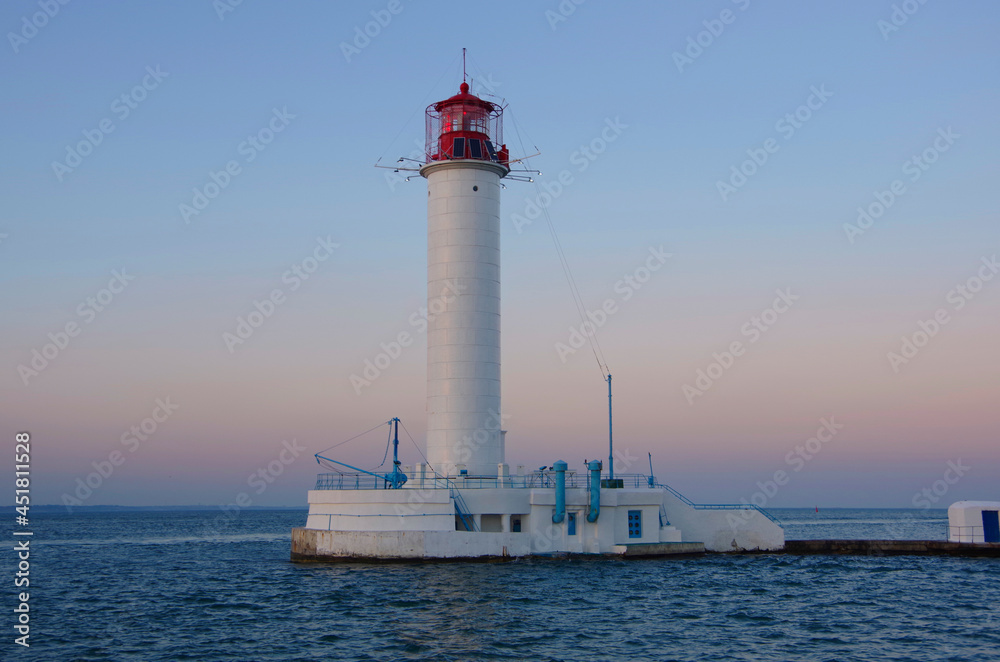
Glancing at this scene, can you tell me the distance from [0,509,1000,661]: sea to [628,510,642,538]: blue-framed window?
1280 millimetres

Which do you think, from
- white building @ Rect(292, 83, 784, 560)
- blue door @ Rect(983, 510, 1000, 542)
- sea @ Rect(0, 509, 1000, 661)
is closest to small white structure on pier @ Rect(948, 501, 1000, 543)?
blue door @ Rect(983, 510, 1000, 542)

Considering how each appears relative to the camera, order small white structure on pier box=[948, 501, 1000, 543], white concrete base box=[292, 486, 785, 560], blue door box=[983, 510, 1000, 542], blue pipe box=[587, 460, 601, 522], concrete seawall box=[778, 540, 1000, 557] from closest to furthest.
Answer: white concrete base box=[292, 486, 785, 560] → blue pipe box=[587, 460, 601, 522] → blue door box=[983, 510, 1000, 542] → small white structure on pier box=[948, 501, 1000, 543] → concrete seawall box=[778, 540, 1000, 557]

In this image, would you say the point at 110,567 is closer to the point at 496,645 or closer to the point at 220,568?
the point at 220,568

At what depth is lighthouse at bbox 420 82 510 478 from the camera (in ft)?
128

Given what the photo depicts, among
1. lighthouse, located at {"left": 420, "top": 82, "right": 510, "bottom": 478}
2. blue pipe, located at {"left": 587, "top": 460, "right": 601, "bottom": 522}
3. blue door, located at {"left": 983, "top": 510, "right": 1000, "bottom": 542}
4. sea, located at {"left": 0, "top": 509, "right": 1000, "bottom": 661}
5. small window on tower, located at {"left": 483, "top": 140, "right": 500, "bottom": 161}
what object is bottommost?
sea, located at {"left": 0, "top": 509, "right": 1000, "bottom": 661}

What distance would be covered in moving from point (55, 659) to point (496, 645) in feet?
35.9

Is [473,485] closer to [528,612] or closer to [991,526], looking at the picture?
[528,612]

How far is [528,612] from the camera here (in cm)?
2695

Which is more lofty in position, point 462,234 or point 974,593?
point 462,234

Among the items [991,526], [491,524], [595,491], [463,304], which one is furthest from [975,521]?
[463,304]

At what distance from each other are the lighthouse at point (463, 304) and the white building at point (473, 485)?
1.8 inches

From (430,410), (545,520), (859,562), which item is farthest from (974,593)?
(430,410)

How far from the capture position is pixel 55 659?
2225cm

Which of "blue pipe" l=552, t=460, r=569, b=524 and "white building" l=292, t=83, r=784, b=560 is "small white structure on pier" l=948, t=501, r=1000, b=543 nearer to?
"white building" l=292, t=83, r=784, b=560
